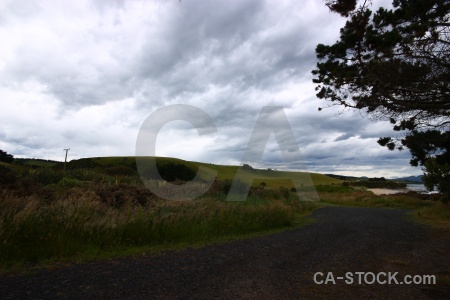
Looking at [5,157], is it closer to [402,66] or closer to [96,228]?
[96,228]

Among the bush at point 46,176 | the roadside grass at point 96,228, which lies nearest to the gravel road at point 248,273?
the roadside grass at point 96,228

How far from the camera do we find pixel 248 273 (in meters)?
5.75

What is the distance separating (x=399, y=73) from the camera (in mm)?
8453

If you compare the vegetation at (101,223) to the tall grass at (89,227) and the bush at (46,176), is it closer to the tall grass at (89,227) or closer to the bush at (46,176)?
the tall grass at (89,227)

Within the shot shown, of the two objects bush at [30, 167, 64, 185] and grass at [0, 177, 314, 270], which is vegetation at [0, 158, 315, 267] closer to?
grass at [0, 177, 314, 270]

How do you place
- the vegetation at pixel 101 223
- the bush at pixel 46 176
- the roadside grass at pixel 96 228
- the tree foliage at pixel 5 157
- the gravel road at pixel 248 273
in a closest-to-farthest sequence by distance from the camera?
1. the gravel road at pixel 248 273
2. the roadside grass at pixel 96 228
3. the vegetation at pixel 101 223
4. the bush at pixel 46 176
5. the tree foliage at pixel 5 157

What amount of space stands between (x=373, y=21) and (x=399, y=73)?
7.94 ft

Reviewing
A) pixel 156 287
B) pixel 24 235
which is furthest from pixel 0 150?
pixel 156 287

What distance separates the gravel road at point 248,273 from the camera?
459 centimetres

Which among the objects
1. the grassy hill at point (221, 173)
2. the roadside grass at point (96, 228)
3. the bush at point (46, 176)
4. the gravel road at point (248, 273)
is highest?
the grassy hill at point (221, 173)

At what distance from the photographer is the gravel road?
15.1 feet

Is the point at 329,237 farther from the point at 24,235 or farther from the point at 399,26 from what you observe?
the point at 24,235

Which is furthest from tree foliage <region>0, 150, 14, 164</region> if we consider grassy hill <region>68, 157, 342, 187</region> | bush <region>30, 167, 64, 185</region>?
bush <region>30, 167, 64, 185</region>

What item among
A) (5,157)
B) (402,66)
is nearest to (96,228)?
(402,66)
